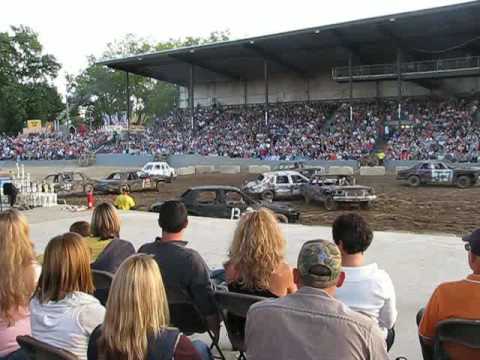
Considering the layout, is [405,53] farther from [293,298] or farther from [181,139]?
[293,298]

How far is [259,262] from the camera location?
4.12 meters

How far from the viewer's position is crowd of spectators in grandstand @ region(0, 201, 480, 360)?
106 inches

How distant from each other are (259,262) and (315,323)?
151cm

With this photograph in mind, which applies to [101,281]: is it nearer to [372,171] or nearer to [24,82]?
[372,171]

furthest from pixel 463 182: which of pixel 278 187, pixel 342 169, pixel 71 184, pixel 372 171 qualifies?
pixel 71 184

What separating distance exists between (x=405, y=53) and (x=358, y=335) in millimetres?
51592

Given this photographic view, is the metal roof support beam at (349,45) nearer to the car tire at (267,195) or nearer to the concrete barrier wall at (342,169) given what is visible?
the concrete barrier wall at (342,169)

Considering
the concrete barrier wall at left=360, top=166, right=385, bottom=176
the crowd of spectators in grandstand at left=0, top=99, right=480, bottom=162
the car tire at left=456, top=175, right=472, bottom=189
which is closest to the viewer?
the car tire at left=456, top=175, right=472, bottom=189

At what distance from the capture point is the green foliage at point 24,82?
91.6 meters

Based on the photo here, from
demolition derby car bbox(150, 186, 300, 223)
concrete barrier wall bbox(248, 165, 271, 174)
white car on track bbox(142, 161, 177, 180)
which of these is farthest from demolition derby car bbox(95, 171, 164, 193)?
concrete barrier wall bbox(248, 165, 271, 174)

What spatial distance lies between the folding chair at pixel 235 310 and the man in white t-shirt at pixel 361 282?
603 millimetres

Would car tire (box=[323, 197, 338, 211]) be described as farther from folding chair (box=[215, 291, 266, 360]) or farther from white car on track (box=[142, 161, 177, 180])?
white car on track (box=[142, 161, 177, 180])

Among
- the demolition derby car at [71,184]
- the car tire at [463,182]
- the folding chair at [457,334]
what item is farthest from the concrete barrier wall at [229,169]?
the folding chair at [457,334]

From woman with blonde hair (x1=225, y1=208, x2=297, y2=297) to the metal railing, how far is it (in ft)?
149
